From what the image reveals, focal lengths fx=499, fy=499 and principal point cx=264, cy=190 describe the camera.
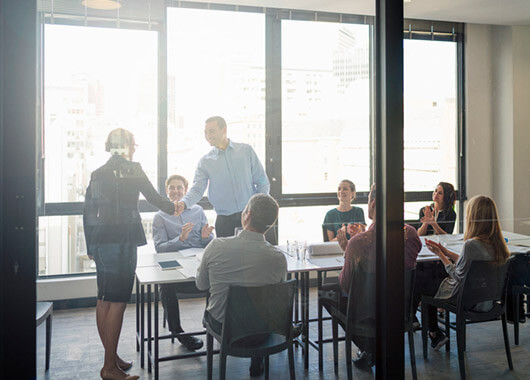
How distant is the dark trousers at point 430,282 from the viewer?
2.59m

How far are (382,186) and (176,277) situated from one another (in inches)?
42.1

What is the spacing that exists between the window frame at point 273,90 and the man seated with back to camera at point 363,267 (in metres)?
0.17

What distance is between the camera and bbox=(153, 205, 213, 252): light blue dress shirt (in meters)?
2.13

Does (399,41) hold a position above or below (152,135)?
above

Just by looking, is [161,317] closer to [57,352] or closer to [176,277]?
[176,277]

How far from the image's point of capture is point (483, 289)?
106 inches

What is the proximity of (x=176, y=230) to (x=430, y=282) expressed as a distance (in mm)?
1382

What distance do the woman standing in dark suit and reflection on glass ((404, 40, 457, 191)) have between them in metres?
1.28

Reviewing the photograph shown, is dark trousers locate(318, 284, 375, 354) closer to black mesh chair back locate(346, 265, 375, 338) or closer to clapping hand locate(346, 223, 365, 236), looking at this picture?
black mesh chair back locate(346, 265, 375, 338)

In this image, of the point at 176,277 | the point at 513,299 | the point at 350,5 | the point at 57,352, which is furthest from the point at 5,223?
the point at 513,299

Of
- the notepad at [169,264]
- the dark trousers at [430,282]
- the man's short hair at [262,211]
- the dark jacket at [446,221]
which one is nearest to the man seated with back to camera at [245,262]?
the man's short hair at [262,211]

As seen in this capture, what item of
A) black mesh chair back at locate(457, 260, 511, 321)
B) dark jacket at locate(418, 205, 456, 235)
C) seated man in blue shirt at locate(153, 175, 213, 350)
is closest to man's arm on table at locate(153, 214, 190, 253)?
seated man in blue shirt at locate(153, 175, 213, 350)

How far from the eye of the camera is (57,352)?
2.08 metres

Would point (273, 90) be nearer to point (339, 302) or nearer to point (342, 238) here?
point (342, 238)
